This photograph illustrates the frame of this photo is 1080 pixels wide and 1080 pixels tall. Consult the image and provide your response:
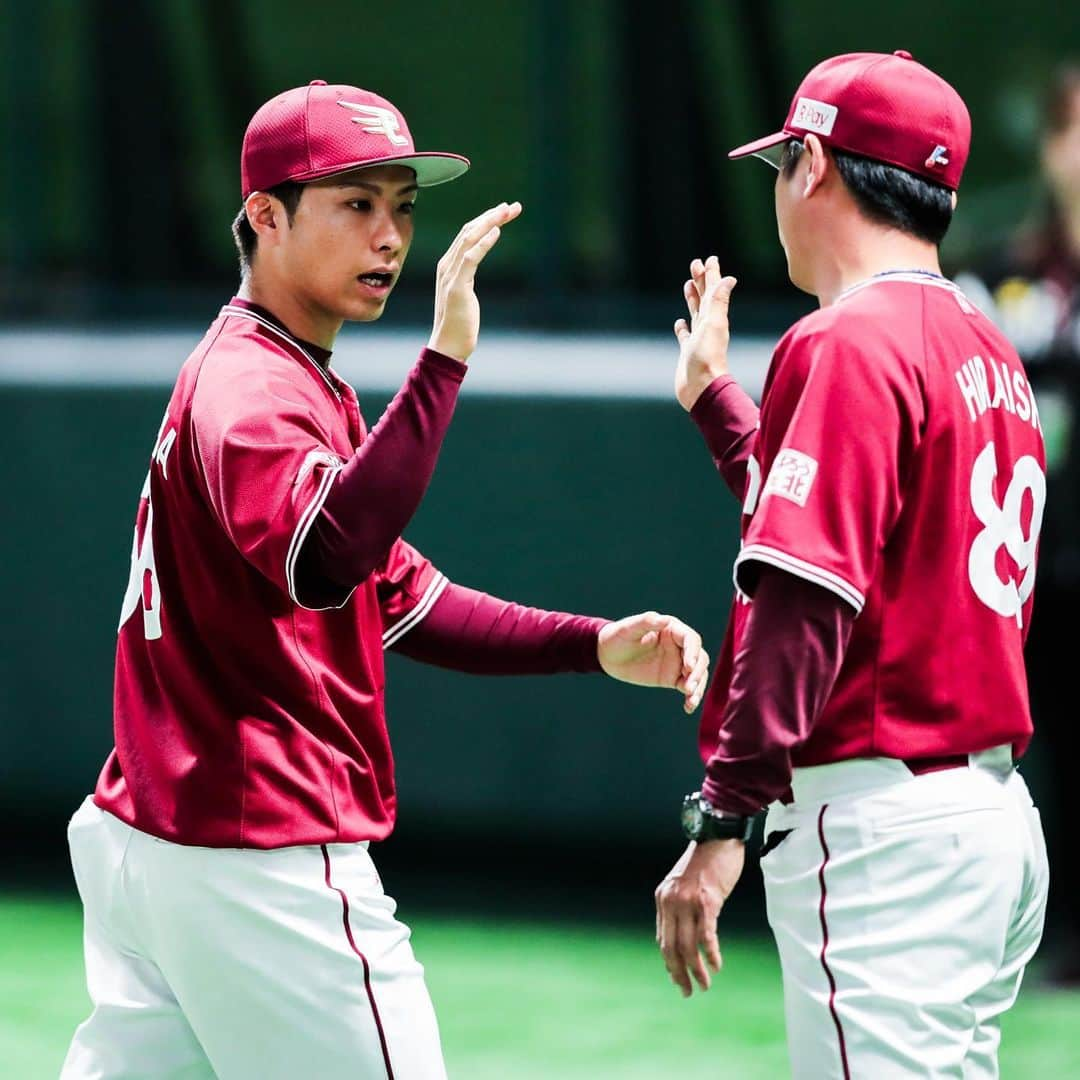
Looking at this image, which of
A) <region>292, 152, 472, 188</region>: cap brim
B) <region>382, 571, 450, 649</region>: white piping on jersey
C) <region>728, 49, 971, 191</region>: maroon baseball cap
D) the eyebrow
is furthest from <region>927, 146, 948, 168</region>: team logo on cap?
<region>382, 571, 450, 649</region>: white piping on jersey

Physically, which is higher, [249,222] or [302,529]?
[249,222]

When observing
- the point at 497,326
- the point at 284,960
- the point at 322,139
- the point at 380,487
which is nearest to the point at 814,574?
the point at 380,487

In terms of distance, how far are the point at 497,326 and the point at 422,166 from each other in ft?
11.6

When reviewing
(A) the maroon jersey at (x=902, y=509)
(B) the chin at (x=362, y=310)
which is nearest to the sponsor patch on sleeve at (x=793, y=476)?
(A) the maroon jersey at (x=902, y=509)

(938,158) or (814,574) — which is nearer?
(814,574)

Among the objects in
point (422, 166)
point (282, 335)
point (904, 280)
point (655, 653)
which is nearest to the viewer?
point (904, 280)

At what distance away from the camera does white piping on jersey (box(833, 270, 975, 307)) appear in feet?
8.77

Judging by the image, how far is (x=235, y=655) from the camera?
2.76 m

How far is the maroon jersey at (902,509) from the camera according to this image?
2514 mm

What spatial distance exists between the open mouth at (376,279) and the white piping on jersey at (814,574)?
2.59 feet

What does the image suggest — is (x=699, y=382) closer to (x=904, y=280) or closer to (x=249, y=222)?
(x=904, y=280)

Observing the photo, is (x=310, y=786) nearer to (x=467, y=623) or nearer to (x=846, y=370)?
(x=467, y=623)

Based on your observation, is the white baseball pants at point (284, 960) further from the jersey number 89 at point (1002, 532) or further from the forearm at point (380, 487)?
the jersey number 89 at point (1002, 532)

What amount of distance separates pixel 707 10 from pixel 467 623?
3.62 meters
